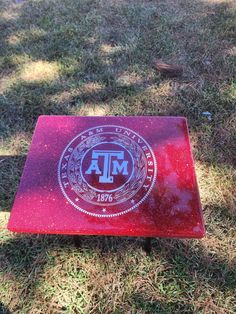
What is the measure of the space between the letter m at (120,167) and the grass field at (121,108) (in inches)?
21.8

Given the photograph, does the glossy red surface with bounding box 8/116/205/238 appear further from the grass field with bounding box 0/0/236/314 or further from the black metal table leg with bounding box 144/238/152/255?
the grass field with bounding box 0/0/236/314

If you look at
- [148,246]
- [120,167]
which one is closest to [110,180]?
[120,167]

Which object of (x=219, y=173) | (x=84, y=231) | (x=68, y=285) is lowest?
(x=68, y=285)

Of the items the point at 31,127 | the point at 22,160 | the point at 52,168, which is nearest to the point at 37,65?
the point at 31,127

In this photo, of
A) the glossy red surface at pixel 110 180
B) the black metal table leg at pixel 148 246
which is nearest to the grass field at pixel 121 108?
the black metal table leg at pixel 148 246

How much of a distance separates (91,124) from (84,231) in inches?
26.8

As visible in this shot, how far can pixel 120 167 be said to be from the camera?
1.85 m

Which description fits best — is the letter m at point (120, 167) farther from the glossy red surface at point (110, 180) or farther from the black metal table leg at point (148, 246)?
the black metal table leg at point (148, 246)

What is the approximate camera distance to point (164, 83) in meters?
3.17

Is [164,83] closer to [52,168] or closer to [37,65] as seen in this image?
[37,65]

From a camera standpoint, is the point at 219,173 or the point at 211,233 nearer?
the point at 211,233

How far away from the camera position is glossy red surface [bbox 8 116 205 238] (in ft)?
5.48

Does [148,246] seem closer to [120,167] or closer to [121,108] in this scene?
[120,167]

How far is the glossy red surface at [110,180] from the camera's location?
65.7 inches
